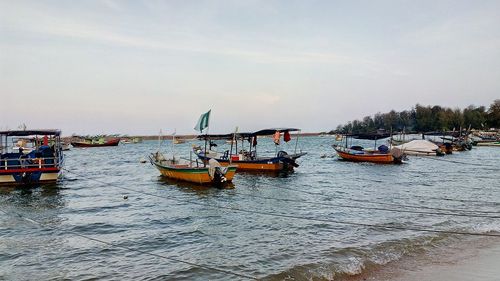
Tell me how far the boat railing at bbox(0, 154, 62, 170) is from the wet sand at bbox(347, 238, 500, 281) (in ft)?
72.9

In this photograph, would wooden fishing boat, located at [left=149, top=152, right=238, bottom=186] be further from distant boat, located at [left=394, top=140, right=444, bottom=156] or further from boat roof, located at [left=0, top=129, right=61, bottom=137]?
distant boat, located at [left=394, top=140, right=444, bottom=156]

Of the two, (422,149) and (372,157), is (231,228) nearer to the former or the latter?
(372,157)

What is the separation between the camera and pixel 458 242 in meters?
11.5

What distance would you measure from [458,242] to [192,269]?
797 centimetres

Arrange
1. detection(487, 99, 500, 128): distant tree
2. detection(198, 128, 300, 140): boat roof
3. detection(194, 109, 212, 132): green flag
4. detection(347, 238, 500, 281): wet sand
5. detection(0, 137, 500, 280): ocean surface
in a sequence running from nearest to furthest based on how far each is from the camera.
A: 1. detection(347, 238, 500, 281): wet sand
2. detection(0, 137, 500, 280): ocean surface
3. detection(194, 109, 212, 132): green flag
4. detection(198, 128, 300, 140): boat roof
5. detection(487, 99, 500, 128): distant tree

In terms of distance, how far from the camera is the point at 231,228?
543 inches

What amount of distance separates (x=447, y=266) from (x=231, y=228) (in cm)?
714

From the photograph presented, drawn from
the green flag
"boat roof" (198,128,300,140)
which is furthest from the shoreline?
"boat roof" (198,128,300,140)

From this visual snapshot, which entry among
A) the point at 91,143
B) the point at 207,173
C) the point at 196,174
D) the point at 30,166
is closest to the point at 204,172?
the point at 207,173

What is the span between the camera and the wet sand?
835cm

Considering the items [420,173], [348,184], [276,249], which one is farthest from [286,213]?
[420,173]

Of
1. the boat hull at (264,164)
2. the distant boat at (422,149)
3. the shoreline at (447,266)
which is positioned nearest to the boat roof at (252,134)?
the boat hull at (264,164)

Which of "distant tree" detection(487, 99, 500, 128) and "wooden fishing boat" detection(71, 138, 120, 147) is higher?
"distant tree" detection(487, 99, 500, 128)

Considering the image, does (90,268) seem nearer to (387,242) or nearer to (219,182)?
(387,242)
